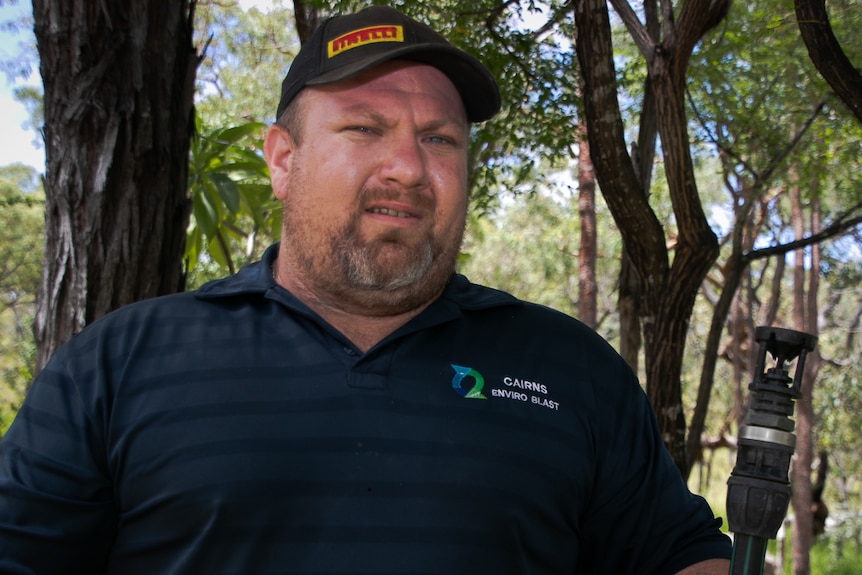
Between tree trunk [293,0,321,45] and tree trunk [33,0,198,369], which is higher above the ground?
tree trunk [293,0,321,45]

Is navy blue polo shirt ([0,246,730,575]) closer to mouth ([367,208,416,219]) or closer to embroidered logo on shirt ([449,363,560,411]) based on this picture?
embroidered logo on shirt ([449,363,560,411])

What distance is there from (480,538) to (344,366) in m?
0.45

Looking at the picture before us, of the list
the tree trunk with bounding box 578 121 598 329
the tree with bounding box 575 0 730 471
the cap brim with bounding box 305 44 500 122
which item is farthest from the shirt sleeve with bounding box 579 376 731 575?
the tree trunk with bounding box 578 121 598 329

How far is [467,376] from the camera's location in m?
1.98

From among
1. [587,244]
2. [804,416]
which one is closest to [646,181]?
[587,244]

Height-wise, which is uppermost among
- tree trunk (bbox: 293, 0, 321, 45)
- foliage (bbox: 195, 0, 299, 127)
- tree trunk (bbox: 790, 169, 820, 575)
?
foliage (bbox: 195, 0, 299, 127)

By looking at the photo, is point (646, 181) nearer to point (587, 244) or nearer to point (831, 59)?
point (831, 59)

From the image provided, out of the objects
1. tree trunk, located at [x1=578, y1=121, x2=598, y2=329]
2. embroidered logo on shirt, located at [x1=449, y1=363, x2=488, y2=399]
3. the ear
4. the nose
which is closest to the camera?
embroidered logo on shirt, located at [x1=449, y1=363, x2=488, y2=399]

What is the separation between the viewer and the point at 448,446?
1.85 meters

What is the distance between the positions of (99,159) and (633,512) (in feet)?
6.63

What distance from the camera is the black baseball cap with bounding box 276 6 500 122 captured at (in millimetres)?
2113

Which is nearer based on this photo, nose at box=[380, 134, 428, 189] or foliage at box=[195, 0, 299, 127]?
nose at box=[380, 134, 428, 189]

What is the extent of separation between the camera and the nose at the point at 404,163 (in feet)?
6.72

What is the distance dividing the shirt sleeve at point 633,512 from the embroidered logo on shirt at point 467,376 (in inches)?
10.9
